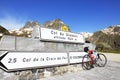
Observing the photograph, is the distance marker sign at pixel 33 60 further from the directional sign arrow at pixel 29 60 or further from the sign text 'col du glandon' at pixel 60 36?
the sign text 'col du glandon' at pixel 60 36

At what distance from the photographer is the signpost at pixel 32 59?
486 cm

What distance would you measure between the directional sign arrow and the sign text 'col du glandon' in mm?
679

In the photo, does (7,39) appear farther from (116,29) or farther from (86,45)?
(116,29)

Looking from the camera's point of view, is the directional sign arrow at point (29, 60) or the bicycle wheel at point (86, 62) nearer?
A: the directional sign arrow at point (29, 60)

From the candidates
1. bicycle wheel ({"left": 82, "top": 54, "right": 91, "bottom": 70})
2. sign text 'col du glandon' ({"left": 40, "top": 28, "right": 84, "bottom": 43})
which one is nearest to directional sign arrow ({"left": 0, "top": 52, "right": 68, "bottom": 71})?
sign text 'col du glandon' ({"left": 40, "top": 28, "right": 84, "bottom": 43})

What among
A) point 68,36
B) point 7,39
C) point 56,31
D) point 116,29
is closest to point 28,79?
point 7,39

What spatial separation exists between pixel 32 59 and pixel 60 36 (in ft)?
6.56

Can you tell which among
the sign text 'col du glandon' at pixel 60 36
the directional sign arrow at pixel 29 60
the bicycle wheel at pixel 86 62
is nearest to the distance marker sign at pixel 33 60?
the directional sign arrow at pixel 29 60

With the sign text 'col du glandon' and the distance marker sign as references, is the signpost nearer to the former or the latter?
the distance marker sign

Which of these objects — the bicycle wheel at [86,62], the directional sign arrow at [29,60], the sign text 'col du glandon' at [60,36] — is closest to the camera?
the directional sign arrow at [29,60]

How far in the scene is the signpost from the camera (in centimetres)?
486

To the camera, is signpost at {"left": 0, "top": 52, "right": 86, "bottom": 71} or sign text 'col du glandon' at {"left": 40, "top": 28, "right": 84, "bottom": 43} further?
sign text 'col du glandon' at {"left": 40, "top": 28, "right": 84, "bottom": 43}

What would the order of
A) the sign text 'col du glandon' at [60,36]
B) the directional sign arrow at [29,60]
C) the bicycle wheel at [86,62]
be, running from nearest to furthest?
the directional sign arrow at [29,60]
the sign text 'col du glandon' at [60,36]
the bicycle wheel at [86,62]

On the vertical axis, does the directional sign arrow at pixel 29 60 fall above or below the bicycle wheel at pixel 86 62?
above
